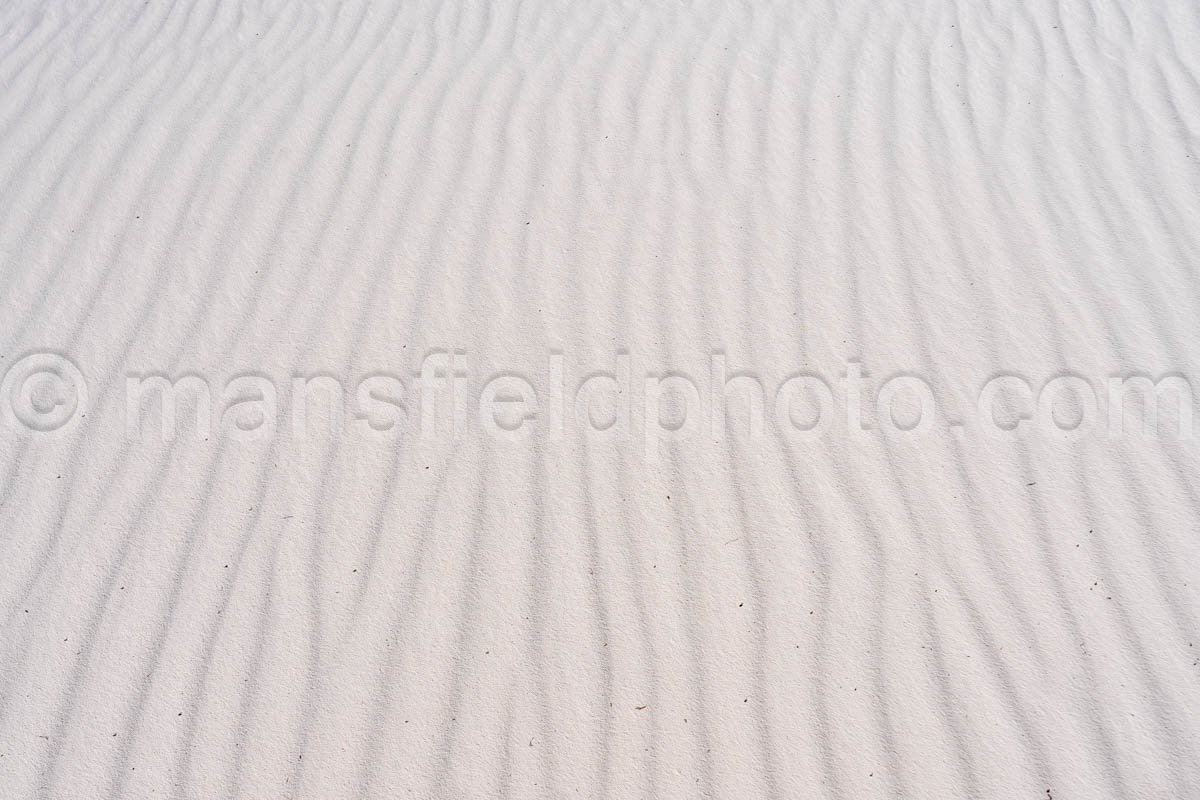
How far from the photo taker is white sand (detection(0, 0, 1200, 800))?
6.80 ft

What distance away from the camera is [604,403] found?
268cm

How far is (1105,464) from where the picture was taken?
249cm

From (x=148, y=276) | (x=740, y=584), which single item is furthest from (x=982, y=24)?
(x=148, y=276)

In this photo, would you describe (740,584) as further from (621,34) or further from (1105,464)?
(621,34)

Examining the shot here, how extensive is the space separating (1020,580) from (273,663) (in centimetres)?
189

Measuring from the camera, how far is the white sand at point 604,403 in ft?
6.80

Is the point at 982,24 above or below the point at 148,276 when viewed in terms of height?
above

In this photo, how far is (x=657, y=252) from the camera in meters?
3.04

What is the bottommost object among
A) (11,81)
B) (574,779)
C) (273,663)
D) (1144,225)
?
(574,779)

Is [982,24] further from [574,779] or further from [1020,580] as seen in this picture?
[574,779]

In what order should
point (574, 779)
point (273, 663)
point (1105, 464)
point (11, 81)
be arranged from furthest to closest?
1. point (11, 81)
2. point (1105, 464)
3. point (273, 663)
4. point (574, 779)

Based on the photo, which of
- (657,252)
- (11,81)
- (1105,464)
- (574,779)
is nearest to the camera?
(574,779)

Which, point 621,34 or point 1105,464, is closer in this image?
point 1105,464

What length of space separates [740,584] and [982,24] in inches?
118
